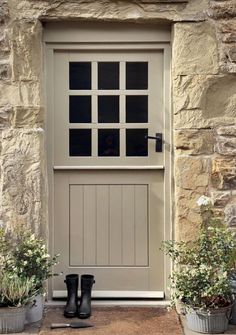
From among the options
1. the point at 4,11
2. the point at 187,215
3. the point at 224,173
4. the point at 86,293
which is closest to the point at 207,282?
the point at 187,215

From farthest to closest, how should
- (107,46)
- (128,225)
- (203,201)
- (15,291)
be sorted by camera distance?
(128,225)
(107,46)
(203,201)
(15,291)

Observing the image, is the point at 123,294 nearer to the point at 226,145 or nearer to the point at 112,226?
the point at 112,226

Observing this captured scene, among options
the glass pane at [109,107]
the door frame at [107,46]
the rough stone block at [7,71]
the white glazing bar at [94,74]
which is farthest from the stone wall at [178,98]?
the glass pane at [109,107]

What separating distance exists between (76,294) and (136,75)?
1.76 meters

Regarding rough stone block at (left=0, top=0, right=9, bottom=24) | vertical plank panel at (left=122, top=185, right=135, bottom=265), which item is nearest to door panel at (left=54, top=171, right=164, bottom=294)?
vertical plank panel at (left=122, top=185, right=135, bottom=265)

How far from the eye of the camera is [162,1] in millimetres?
4371

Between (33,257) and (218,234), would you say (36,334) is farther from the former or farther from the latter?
(218,234)

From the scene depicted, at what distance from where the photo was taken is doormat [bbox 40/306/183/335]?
4039 mm

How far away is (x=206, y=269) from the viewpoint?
3.99 meters

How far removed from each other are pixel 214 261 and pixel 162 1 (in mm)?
1943

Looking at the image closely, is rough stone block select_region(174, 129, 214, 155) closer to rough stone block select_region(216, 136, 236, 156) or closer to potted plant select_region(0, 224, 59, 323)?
rough stone block select_region(216, 136, 236, 156)

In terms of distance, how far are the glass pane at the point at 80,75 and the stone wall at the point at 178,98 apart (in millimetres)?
303

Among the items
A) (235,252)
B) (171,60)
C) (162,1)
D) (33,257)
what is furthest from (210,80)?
(33,257)

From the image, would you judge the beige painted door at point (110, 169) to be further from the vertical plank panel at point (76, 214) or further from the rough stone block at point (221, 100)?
the rough stone block at point (221, 100)
